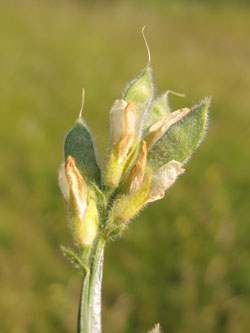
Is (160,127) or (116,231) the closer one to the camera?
(116,231)

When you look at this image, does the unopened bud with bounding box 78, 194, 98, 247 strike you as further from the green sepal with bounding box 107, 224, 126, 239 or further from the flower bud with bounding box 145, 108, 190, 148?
the flower bud with bounding box 145, 108, 190, 148

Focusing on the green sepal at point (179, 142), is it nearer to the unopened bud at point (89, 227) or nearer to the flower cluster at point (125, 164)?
the flower cluster at point (125, 164)

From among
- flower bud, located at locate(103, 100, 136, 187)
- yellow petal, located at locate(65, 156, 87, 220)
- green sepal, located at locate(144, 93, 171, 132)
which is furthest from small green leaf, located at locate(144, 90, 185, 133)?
yellow petal, located at locate(65, 156, 87, 220)

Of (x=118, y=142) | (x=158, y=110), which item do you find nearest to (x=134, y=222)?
(x=158, y=110)

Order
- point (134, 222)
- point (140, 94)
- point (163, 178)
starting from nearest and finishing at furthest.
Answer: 1. point (163, 178)
2. point (140, 94)
3. point (134, 222)

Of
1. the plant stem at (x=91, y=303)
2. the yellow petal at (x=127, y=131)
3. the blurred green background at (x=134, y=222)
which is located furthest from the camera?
the blurred green background at (x=134, y=222)

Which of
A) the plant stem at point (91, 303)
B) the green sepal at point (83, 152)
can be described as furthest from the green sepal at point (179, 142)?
the plant stem at point (91, 303)

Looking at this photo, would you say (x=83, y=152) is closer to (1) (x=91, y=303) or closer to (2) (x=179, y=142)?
(2) (x=179, y=142)

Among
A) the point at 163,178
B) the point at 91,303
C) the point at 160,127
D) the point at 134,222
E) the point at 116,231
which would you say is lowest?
the point at 91,303
